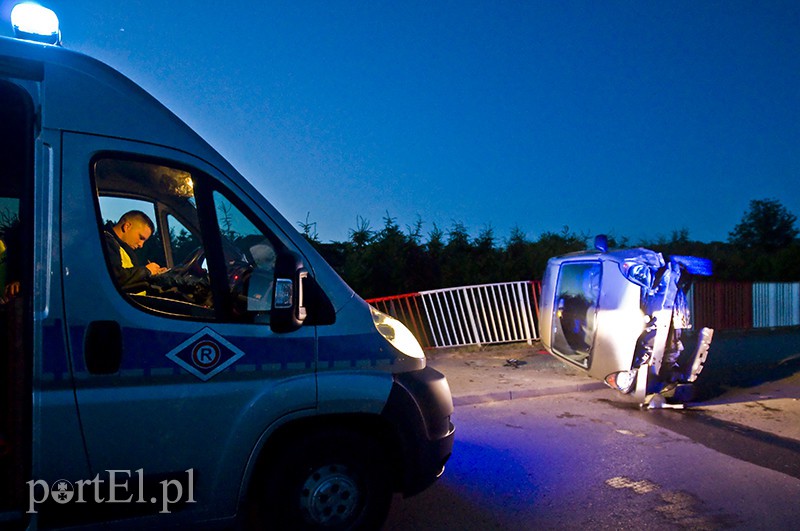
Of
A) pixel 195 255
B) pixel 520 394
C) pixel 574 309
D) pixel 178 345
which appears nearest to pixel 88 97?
pixel 195 255

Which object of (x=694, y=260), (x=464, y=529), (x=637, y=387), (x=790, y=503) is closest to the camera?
(x=464, y=529)

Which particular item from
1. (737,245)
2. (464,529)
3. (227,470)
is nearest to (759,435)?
(464,529)

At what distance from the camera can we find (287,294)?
2.96m

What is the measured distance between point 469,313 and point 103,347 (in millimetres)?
9008

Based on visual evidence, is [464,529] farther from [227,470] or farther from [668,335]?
[668,335]

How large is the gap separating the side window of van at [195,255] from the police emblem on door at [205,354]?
0.12 m

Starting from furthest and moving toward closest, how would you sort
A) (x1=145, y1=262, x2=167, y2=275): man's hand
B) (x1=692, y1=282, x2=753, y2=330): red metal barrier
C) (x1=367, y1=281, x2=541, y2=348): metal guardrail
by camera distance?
(x1=692, y1=282, x2=753, y2=330): red metal barrier
(x1=367, y1=281, x2=541, y2=348): metal guardrail
(x1=145, y1=262, x2=167, y2=275): man's hand

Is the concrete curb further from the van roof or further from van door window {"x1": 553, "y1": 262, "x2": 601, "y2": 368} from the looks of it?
the van roof

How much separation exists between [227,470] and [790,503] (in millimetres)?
4037

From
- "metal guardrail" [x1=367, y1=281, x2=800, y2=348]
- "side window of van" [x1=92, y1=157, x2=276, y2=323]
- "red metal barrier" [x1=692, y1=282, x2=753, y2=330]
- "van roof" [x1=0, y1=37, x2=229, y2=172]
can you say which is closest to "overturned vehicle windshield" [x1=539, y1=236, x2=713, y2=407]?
"metal guardrail" [x1=367, y1=281, x2=800, y2=348]

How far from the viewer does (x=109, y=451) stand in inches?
108

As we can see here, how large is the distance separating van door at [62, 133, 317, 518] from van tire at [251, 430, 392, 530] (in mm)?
203

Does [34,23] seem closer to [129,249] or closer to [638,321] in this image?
[129,249]

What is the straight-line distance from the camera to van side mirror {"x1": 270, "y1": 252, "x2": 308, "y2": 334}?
2.93 m
